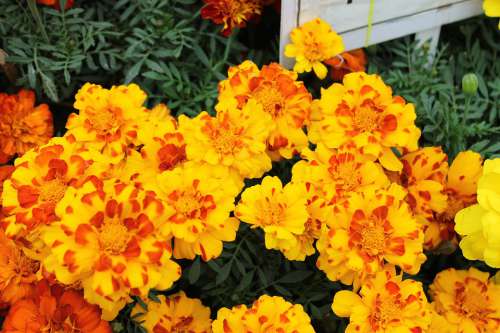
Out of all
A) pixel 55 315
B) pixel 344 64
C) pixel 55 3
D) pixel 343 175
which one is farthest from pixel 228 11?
pixel 55 315

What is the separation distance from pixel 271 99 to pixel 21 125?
0.52 meters

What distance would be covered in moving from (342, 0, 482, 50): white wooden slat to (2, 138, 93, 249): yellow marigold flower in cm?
71

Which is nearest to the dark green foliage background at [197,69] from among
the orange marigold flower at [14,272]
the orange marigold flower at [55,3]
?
the orange marigold flower at [55,3]

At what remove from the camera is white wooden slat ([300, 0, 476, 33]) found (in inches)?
49.7

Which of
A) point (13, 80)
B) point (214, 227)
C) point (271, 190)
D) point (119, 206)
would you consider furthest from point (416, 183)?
point (13, 80)

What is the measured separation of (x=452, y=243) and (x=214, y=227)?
45cm

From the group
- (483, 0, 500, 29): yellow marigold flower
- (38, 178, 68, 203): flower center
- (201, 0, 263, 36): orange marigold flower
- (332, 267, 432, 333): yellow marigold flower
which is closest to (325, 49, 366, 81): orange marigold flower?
(201, 0, 263, 36): orange marigold flower

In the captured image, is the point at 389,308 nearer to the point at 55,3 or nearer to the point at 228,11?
the point at 228,11

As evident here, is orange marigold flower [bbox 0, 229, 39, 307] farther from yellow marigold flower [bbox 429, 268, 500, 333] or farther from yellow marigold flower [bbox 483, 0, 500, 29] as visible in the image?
yellow marigold flower [bbox 483, 0, 500, 29]

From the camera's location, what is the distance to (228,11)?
1.27 m

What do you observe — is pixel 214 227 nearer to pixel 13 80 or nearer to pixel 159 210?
pixel 159 210

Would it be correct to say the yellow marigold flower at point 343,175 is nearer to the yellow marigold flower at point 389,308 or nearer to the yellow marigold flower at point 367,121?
the yellow marigold flower at point 367,121

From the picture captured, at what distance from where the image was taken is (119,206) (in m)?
0.80

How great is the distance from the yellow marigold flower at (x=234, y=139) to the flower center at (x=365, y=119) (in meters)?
0.15
